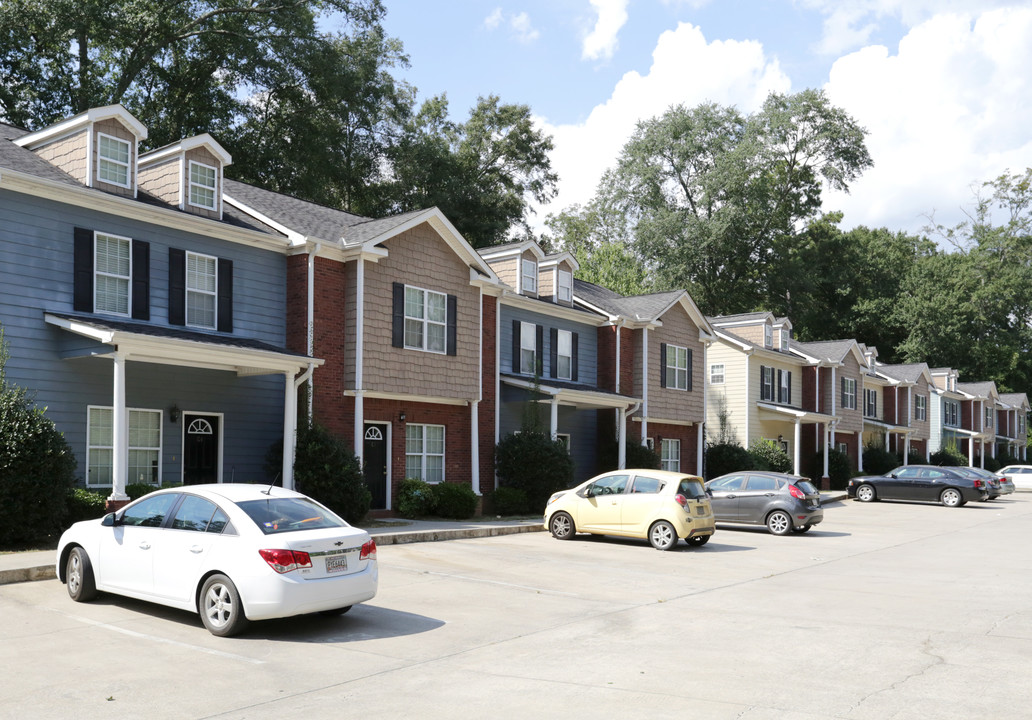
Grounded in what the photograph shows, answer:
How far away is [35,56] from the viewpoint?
3597 cm

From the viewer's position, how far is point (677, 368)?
3594cm

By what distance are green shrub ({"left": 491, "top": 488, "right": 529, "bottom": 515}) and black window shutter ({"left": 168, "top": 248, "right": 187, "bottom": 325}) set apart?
978 cm

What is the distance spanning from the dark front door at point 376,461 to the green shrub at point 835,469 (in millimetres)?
27405

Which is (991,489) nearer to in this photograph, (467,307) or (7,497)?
(467,307)

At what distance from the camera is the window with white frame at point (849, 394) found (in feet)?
163

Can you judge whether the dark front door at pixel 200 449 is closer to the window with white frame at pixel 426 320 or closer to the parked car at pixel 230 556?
the window with white frame at pixel 426 320

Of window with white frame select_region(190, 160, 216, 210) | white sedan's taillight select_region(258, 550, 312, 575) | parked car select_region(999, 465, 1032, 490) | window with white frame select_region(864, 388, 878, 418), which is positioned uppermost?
window with white frame select_region(190, 160, 216, 210)

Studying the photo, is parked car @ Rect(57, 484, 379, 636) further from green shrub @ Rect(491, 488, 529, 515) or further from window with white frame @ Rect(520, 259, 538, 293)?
window with white frame @ Rect(520, 259, 538, 293)

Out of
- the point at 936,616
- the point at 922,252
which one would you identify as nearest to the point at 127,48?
the point at 936,616

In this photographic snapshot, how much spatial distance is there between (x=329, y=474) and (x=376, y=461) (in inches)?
145

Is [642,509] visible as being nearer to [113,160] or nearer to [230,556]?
[230,556]

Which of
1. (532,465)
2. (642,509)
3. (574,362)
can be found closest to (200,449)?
(642,509)

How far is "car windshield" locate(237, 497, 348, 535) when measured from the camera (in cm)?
1006

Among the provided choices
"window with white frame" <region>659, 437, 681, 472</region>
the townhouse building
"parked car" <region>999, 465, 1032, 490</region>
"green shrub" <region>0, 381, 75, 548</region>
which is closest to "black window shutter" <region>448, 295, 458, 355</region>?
the townhouse building
